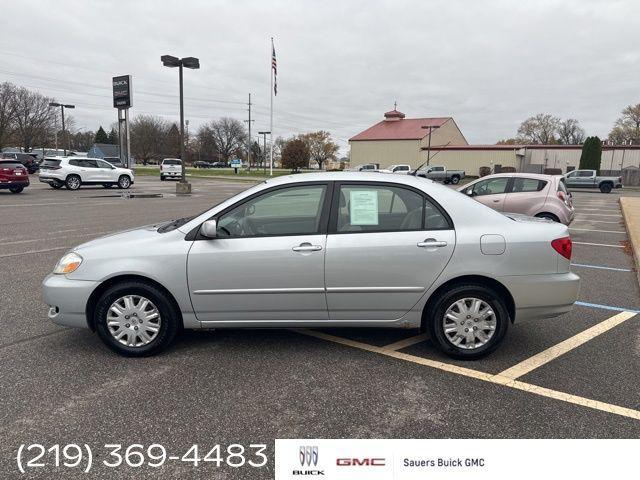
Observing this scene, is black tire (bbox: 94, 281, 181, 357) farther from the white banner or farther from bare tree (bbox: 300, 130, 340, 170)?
bare tree (bbox: 300, 130, 340, 170)

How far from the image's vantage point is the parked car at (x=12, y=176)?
1988 centimetres

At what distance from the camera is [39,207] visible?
1532cm

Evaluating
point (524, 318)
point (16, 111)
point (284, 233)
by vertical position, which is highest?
point (16, 111)

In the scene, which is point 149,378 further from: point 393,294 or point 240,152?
point 240,152

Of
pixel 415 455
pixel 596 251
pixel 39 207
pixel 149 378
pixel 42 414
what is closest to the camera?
pixel 415 455

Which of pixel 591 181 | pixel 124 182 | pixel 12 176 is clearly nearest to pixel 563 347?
pixel 12 176

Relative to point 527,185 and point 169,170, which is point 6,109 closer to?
point 169,170

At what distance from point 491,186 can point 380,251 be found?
25.3 ft

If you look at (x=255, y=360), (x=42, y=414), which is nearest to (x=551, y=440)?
(x=255, y=360)

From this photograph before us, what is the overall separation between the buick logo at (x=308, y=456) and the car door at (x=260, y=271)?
137cm

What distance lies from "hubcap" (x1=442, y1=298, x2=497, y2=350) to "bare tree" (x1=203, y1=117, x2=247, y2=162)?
107 m

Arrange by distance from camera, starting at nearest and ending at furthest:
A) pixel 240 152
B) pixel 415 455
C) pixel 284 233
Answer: pixel 415 455
pixel 284 233
pixel 240 152

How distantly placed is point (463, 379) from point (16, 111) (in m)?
80.1

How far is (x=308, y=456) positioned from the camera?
2.42 m
